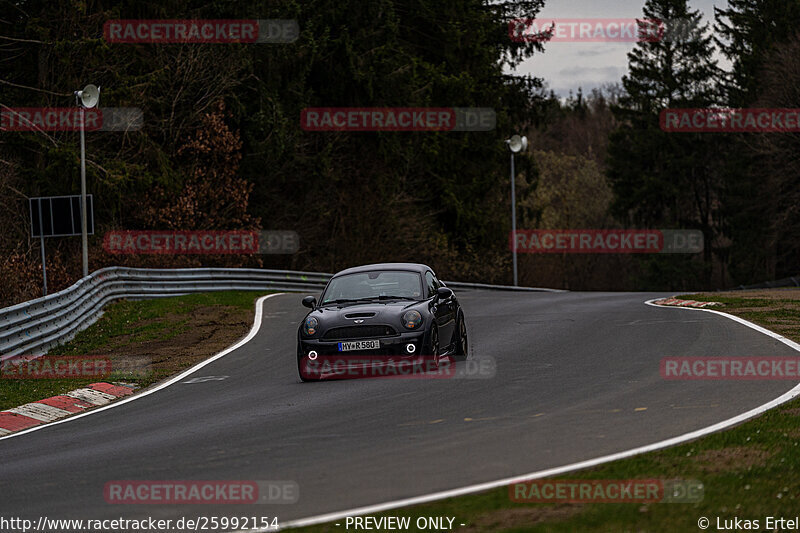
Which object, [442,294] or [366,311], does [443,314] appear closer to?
A: [442,294]

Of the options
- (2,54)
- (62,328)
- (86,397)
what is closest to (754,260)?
(2,54)

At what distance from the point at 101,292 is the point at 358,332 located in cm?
1381

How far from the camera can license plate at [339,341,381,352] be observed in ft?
46.2

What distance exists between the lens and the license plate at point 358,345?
14.1 meters

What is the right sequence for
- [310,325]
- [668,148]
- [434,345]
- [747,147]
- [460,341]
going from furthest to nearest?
[668,148] < [747,147] < [460,341] < [310,325] < [434,345]

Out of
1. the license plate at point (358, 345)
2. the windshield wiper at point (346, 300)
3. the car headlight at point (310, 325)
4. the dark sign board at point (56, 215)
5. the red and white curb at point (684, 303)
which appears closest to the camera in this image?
the license plate at point (358, 345)

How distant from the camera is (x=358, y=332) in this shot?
14.2 meters

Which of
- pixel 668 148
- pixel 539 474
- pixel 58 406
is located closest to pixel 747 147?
pixel 668 148

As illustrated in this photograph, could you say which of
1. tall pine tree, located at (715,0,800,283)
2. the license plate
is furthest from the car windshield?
tall pine tree, located at (715,0,800,283)

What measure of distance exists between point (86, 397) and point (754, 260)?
57.4m

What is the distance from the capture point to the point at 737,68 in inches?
2753

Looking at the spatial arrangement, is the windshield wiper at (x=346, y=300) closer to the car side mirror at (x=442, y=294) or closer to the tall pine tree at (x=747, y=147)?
the car side mirror at (x=442, y=294)

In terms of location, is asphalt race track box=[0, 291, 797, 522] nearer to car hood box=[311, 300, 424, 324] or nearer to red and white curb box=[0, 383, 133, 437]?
red and white curb box=[0, 383, 133, 437]

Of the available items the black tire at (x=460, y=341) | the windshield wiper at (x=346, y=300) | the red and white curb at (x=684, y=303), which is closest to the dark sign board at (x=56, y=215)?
the windshield wiper at (x=346, y=300)
